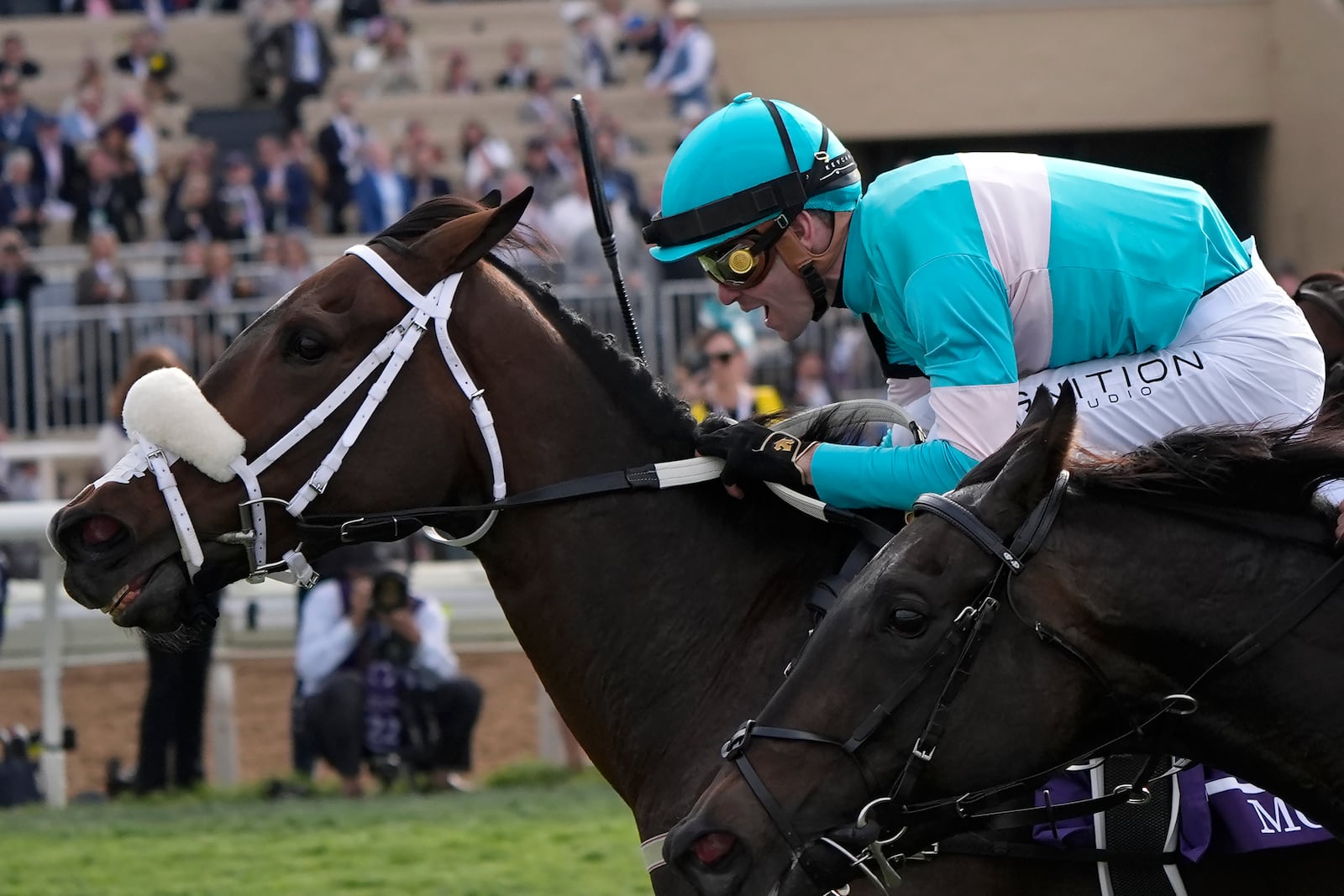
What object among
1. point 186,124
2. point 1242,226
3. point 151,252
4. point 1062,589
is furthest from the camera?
point 1242,226

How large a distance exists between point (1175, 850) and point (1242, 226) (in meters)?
18.0

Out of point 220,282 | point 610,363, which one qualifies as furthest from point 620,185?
point 610,363

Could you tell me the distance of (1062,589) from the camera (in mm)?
2811

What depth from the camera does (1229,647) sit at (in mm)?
2857

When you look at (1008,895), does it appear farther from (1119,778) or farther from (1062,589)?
(1062,589)

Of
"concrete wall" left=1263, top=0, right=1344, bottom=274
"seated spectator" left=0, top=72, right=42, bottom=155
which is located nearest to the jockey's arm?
"seated spectator" left=0, top=72, right=42, bottom=155

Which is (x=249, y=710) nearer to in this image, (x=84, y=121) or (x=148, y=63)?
(x=84, y=121)

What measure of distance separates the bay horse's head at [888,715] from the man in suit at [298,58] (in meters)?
14.9

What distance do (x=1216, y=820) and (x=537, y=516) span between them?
1.41 m

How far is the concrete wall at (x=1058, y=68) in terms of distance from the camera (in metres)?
18.5

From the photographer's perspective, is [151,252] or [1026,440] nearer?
[1026,440]

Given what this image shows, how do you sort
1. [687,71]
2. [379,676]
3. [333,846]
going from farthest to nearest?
[687,71] → [379,676] → [333,846]

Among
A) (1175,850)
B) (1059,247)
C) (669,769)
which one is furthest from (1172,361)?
(669,769)

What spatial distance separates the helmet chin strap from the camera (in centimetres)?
352
